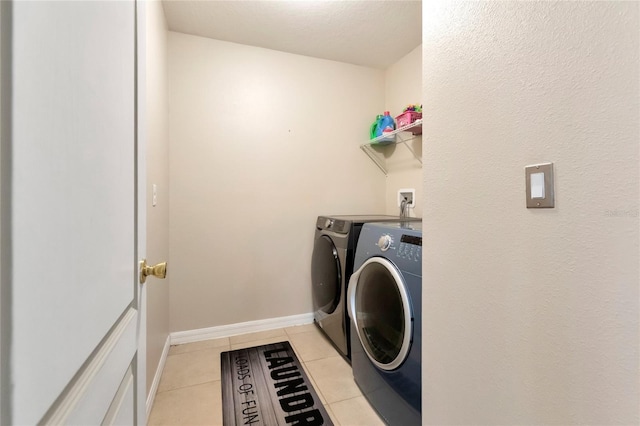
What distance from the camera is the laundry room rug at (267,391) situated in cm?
135

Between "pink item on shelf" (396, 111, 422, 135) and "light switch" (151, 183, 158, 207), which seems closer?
"light switch" (151, 183, 158, 207)

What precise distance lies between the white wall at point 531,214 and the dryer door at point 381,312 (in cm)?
19

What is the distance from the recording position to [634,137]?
0.47 m

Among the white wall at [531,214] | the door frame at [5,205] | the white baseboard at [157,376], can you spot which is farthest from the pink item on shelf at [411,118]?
the white baseboard at [157,376]

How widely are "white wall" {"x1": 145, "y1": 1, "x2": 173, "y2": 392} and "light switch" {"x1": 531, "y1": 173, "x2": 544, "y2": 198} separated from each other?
152 cm

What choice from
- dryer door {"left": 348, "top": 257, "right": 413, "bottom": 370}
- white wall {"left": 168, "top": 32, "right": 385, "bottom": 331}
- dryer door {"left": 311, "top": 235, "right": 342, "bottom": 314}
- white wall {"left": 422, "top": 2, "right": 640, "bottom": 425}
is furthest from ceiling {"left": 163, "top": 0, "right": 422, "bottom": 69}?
dryer door {"left": 348, "top": 257, "right": 413, "bottom": 370}

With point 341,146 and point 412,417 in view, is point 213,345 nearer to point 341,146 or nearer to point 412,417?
point 412,417

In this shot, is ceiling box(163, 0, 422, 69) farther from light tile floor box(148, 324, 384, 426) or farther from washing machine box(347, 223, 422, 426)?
light tile floor box(148, 324, 384, 426)

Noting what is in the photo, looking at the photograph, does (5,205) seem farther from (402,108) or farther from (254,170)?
(402,108)

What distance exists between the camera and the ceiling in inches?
69.6

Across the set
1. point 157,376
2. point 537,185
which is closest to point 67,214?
point 537,185

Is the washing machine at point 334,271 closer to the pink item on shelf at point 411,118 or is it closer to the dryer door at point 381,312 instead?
the dryer door at point 381,312

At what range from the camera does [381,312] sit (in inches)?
51.2

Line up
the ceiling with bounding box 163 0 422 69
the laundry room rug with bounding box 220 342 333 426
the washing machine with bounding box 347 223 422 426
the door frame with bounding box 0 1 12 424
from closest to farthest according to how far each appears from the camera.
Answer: the door frame with bounding box 0 1 12 424 < the washing machine with bounding box 347 223 422 426 < the laundry room rug with bounding box 220 342 333 426 < the ceiling with bounding box 163 0 422 69
